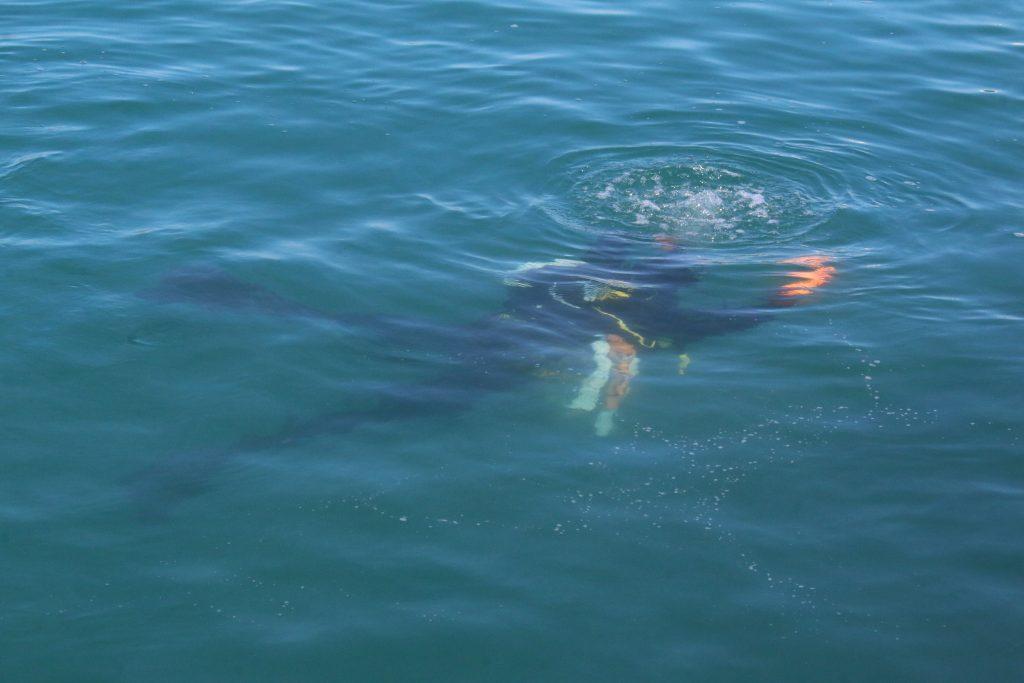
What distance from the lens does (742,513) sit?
10.8 metres

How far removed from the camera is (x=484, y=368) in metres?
13.0

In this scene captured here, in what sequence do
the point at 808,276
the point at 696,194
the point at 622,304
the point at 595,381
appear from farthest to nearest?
the point at 696,194, the point at 808,276, the point at 622,304, the point at 595,381

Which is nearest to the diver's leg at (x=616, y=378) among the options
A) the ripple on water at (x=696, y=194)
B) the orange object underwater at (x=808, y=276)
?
the orange object underwater at (x=808, y=276)

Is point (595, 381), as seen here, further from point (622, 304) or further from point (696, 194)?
point (696, 194)

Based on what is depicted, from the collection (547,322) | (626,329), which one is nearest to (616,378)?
(626,329)

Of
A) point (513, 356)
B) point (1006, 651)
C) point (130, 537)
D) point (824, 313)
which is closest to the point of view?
point (1006, 651)

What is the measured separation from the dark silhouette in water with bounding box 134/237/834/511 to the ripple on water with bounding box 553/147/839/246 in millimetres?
679

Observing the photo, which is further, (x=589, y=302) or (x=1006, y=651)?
(x=589, y=302)

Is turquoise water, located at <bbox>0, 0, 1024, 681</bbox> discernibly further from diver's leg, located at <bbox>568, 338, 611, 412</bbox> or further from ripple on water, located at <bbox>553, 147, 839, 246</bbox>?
diver's leg, located at <bbox>568, 338, 611, 412</bbox>

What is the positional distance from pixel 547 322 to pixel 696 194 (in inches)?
159

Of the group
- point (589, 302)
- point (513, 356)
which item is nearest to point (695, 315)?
point (589, 302)

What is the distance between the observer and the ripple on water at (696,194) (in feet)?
52.1

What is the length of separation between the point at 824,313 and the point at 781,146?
5053mm

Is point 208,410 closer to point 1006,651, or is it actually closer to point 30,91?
point 1006,651
